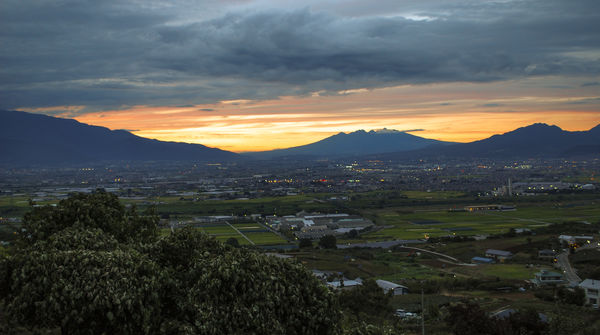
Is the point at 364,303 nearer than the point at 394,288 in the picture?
Yes

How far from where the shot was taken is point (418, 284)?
3238 cm

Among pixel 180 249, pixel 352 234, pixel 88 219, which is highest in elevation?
pixel 88 219

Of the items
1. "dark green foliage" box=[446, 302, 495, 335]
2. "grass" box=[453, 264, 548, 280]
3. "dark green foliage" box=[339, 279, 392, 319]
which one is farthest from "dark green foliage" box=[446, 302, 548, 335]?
"grass" box=[453, 264, 548, 280]

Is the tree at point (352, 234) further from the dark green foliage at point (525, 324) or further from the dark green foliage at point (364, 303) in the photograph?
the dark green foliage at point (525, 324)

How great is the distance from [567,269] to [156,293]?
3508 centimetres

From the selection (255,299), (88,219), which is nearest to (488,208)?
(88,219)

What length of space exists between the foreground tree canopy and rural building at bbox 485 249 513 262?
119 ft

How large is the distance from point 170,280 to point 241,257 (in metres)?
1.53

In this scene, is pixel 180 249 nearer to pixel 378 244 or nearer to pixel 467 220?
pixel 378 244

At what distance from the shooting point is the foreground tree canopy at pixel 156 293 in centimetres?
998

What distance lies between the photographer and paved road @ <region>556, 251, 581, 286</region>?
33603mm

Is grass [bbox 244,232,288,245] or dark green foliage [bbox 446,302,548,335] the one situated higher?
dark green foliage [bbox 446,302,548,335]

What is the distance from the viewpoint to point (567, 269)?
3728cm

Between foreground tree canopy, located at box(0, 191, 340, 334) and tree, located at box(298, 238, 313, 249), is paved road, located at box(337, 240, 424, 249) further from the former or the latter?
foreground tree canopy, located at box(0, 191, 340, 334)
